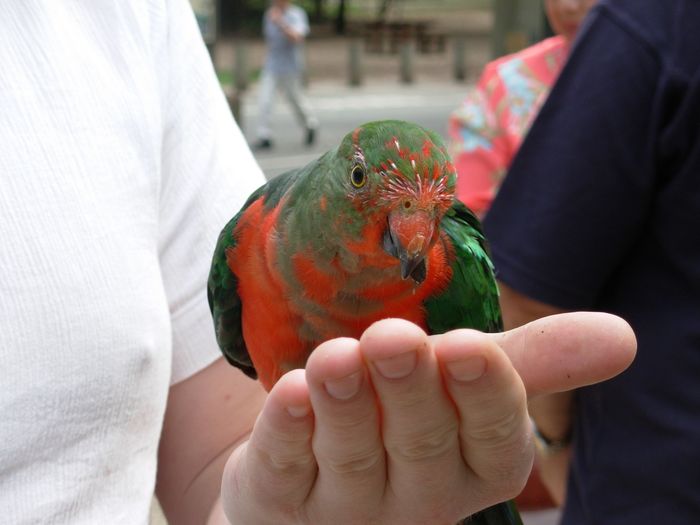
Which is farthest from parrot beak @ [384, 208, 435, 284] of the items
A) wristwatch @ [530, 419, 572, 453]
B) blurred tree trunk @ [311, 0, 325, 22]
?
blurred tree trunk @ [311, 0, 325, 22]

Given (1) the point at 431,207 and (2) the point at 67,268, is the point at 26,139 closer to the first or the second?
(2) the point at 67,268

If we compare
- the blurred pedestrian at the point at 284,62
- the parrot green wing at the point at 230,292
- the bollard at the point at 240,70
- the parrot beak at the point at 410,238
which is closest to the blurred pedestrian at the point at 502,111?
the parrot green wing at the point at 230,292

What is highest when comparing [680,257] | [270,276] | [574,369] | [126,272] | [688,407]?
[574,369]

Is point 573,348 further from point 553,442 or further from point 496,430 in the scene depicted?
point 553,442

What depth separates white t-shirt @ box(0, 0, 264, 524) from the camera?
114 cm

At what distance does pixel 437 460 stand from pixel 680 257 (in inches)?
39.1

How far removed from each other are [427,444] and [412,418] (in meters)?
0.05

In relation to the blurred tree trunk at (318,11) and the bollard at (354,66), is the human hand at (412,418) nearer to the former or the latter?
the bollard at (354,66)

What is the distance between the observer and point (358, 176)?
1239mm

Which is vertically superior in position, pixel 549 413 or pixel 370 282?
pixel 370 282

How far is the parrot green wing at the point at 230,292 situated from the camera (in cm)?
144

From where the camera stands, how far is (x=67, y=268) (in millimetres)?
1180

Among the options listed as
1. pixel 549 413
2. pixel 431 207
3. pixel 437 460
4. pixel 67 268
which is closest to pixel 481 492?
pixel 437 460

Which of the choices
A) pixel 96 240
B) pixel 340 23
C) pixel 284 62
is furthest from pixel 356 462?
pixel 340 23
